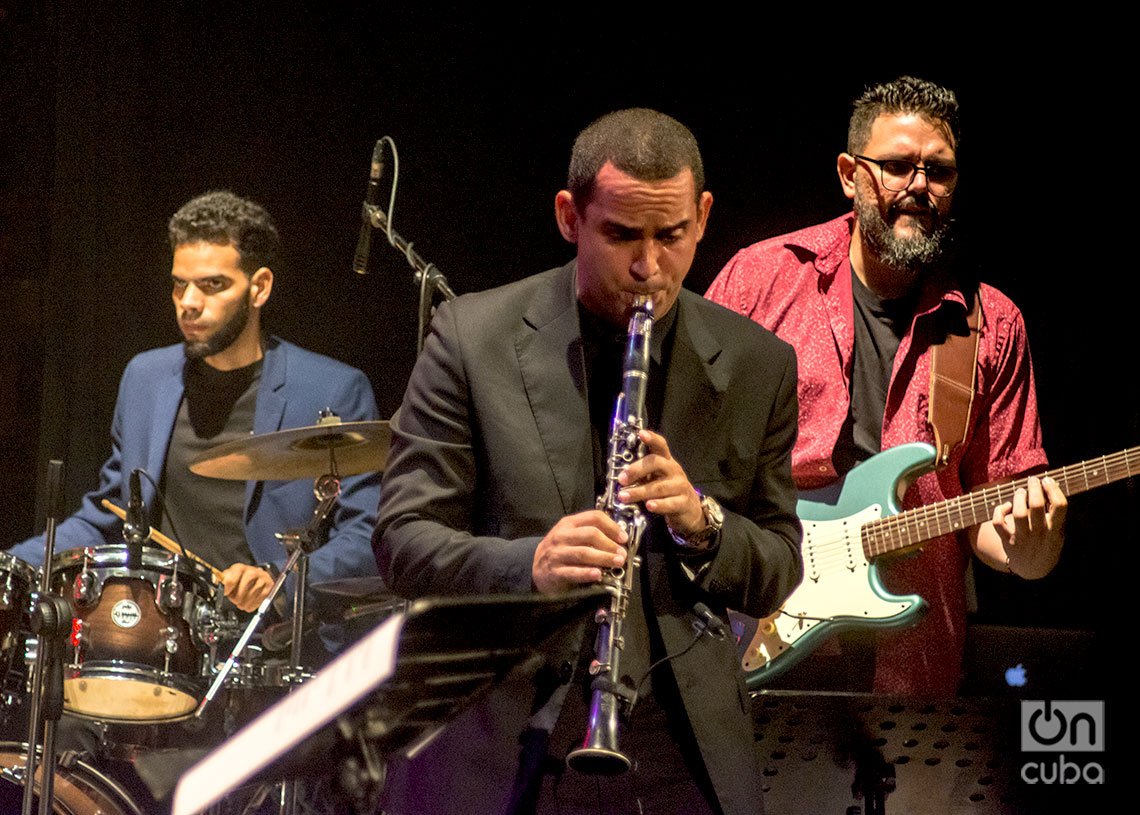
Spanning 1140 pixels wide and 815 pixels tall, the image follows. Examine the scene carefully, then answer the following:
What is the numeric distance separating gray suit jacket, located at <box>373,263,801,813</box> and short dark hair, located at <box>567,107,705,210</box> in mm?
192

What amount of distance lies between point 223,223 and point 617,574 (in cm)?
367

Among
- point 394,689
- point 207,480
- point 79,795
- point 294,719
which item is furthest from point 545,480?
point 207,480

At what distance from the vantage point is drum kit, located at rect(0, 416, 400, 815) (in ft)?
13.8

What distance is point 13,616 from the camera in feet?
13.4

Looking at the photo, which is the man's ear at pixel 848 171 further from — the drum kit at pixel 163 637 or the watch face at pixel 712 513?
the watch face at pixel 712 513

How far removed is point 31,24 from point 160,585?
8.55 feet

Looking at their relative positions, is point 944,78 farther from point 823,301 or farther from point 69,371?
point 69,371

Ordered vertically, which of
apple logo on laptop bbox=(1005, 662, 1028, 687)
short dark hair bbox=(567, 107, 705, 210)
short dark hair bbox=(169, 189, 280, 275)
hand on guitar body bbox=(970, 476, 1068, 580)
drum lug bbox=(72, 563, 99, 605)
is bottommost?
apple logo on laptop bbox=(1005, 662, 1028, 687)

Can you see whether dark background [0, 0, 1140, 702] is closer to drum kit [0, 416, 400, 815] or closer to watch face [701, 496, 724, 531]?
drum kit [0, 416, 400, 815]

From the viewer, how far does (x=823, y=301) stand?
12.8 ft

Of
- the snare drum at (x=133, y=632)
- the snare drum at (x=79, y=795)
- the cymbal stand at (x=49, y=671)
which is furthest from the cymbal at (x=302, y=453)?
the snare drum at (x=79, y=795)

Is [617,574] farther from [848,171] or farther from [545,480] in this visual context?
[848,171]

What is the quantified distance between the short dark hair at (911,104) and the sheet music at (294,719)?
3.01 metres

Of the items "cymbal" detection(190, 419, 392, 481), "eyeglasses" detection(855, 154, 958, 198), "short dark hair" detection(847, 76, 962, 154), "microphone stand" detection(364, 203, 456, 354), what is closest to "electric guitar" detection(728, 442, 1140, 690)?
"eyeglasses" detection(855, 154, 958, 198)
